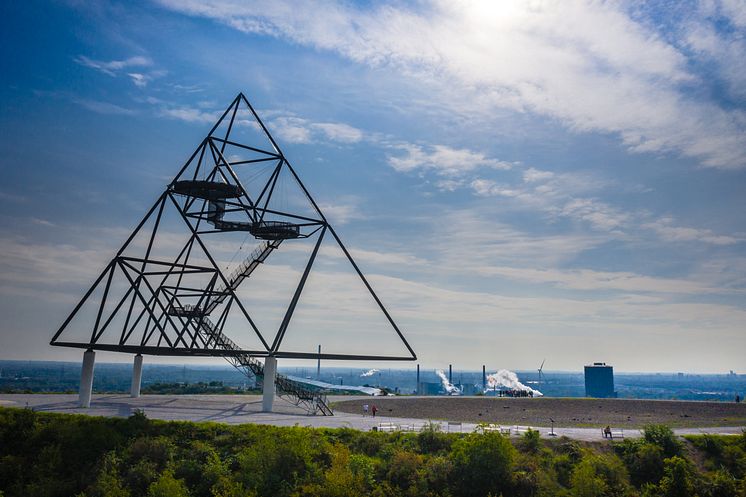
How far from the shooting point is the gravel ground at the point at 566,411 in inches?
1447

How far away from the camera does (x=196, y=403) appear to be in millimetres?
37500

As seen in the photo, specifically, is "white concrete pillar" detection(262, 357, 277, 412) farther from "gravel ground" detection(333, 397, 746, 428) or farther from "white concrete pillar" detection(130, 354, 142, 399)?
"white concrete pillar" detection(130, 354, 142, 399)

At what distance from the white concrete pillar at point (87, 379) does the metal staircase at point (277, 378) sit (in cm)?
675

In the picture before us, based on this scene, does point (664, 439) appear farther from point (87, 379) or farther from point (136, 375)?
point (136, 375)

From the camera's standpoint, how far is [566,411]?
44500mm

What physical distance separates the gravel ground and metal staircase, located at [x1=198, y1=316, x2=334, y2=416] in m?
4.65

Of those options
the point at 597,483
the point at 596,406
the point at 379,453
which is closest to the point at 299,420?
the point at 379,453

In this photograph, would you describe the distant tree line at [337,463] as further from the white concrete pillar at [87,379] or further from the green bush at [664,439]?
the white concrete pillar at [87,379]

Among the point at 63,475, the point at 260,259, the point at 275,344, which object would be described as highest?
the point at 260,259

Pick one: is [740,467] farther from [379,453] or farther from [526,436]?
[379,453]

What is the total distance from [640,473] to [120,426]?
21.4 m

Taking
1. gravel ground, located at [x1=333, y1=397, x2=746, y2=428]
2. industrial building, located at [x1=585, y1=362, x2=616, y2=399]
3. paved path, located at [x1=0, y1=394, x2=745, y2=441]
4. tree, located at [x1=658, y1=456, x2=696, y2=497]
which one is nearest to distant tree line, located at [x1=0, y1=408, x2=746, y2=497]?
tree, located at [x1=658, y1=456, x2=696, y2=497]

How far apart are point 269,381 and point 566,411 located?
2546 cm

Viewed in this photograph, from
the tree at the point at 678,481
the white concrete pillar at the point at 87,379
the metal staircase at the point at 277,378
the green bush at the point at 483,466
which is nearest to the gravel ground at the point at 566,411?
the metal staircase at the point at 277,378
